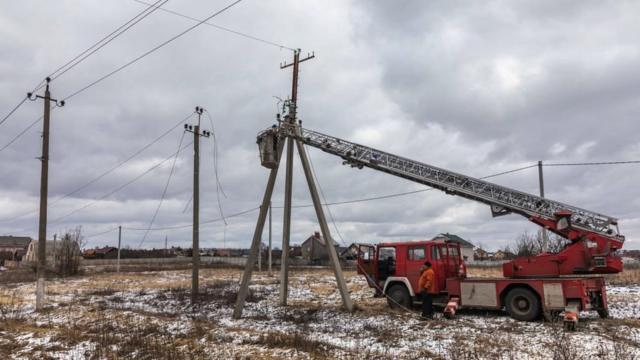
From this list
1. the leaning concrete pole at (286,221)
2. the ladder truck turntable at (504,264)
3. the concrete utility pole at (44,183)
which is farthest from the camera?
the concrete utility pole at (44,183)

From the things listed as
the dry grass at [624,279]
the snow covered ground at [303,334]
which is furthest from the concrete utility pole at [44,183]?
the dry grass at [624,279]

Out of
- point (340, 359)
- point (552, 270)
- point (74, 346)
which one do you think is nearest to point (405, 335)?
point (340, 359)

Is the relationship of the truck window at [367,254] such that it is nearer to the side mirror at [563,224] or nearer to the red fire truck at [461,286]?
the red fire truck at [461,286]

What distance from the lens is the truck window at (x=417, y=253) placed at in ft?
56.1

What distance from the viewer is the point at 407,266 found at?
17.2 metres

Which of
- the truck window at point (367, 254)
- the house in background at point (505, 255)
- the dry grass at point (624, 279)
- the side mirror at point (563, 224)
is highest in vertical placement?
the side mirror at point (563, 224)

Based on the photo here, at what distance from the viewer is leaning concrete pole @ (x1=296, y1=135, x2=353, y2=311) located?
17.2 m

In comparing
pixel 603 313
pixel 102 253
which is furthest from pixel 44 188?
pixel 102 253

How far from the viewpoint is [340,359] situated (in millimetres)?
9656

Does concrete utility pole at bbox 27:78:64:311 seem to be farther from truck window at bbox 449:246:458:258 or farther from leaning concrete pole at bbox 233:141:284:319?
truck window at bbox 449:246:458:258

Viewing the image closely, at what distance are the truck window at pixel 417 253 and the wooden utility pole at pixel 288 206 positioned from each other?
2460 millimetres

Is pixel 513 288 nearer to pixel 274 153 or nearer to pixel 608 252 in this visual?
pixel 608 252

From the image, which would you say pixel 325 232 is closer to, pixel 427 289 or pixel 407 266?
pixel 407 266

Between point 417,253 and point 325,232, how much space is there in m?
3.18
